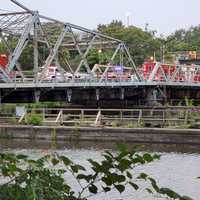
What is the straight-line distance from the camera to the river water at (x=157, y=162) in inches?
905

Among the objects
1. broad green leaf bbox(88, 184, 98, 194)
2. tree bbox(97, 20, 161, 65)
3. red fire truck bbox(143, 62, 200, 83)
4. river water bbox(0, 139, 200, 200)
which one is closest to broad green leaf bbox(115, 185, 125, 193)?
broad green leaf bbox(88, 184, 98, 194)

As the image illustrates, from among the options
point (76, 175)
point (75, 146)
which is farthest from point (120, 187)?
point (75, 146)

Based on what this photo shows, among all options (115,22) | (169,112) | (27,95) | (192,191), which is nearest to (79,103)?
(27,95)

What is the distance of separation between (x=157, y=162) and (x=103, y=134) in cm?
1476

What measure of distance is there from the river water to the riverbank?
613mm

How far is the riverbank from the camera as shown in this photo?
140ft

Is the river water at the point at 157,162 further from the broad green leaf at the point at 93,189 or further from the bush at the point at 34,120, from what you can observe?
the broad green leaf at the point at 93,189

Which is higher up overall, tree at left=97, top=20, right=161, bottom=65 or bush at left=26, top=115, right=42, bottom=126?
tree at left=97, top=20, right=161, bottom=65

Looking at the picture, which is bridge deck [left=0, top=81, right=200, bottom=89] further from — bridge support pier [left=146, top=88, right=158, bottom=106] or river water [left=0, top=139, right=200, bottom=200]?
river water [left=0, top=139, right=200, bottom=200]

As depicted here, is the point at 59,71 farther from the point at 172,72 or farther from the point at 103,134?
the point at 172,72

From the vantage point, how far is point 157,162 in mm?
29875

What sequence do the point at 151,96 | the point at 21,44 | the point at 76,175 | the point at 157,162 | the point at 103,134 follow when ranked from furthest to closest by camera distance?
the point at 151,96, the point at 21,44, the point at 103,134, the point at 157,162, the point at 76,175

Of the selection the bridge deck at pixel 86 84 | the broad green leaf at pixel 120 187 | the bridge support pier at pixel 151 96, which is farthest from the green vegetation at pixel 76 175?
the bridge support pier at pixel 151 96

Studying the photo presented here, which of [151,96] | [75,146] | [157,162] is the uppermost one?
[151,96]
